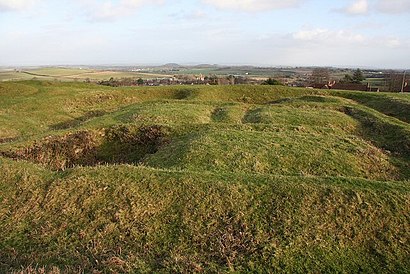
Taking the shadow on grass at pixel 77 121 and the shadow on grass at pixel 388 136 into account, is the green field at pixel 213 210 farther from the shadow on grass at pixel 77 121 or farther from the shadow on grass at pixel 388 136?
the shadow on grass at pixel 77 121

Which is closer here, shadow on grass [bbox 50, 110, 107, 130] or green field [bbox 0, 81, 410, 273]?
green field [bbox 0, 81, 410, 273]

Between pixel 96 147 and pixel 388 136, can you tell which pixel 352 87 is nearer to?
pixel 388 136

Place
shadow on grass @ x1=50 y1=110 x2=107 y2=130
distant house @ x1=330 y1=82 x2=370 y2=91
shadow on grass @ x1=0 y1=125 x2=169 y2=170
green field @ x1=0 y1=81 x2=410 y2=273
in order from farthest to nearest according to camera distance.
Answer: distant house @ x1=330 y1=82 x2=370 y2=91 < shadow on grass @ x1=50 y1=110 x2=107 y2=130 < shadow on grass @ x1=0 y1=125 x2=169 y2=170 < green field @ x1=0 y1=81 x2=410 y2=273

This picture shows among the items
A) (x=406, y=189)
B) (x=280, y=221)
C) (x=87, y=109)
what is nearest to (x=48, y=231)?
(x=280, y=221)

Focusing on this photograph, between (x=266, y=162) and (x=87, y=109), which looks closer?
(x=266, y=162)

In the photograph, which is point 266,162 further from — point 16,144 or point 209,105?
point 209,105

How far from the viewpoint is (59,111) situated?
35594mm

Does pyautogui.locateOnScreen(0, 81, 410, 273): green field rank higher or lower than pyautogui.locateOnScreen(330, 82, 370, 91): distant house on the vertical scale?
lower

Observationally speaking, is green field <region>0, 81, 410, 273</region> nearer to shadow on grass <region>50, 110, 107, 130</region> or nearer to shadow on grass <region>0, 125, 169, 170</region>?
shadow on grass <region>0, 125, 169, 170</region>

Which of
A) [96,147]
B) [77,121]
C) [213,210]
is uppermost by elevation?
[213,210]

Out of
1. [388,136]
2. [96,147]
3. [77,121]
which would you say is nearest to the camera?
[96,147]

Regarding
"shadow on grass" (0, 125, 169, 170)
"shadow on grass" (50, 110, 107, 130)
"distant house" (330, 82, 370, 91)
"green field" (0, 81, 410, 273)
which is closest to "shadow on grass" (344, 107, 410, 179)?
"green field" (0, 81, 410, 273)

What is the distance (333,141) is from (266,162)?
19.3 feet

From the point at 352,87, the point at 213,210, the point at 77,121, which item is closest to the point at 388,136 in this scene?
the point at 213,210
